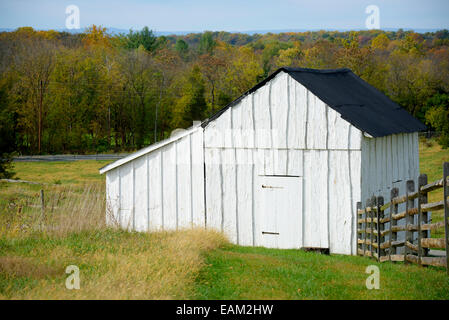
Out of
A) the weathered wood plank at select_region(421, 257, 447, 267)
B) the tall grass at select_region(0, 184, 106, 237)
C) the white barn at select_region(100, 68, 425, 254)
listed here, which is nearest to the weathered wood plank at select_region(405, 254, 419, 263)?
the weathered wood plank at select_region(421, 257, 447, 267)

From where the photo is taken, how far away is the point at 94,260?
9695mm

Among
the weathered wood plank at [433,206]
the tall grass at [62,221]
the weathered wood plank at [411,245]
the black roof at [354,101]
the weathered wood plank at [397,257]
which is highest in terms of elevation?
the black roof at [354,101]

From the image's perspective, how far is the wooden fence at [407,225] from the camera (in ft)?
30.5

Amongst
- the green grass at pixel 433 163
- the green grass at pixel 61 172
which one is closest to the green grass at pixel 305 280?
the green grass at pixel 433 163

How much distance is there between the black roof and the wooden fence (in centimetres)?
220

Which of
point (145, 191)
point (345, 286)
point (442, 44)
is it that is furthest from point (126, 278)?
Answer: point (442, 44)

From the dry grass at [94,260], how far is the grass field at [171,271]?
15mm

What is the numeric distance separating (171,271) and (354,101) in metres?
9.33

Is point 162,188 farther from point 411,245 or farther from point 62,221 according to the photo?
point 411,245

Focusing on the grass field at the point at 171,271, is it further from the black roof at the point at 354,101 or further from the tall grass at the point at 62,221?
the black roof at the point at 354,101

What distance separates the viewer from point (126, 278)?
8258mm

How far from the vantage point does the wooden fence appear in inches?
366

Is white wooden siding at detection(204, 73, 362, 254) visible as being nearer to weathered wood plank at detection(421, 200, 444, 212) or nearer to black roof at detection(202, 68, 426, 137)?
black roof at detection(202, 68, 426, 137)
